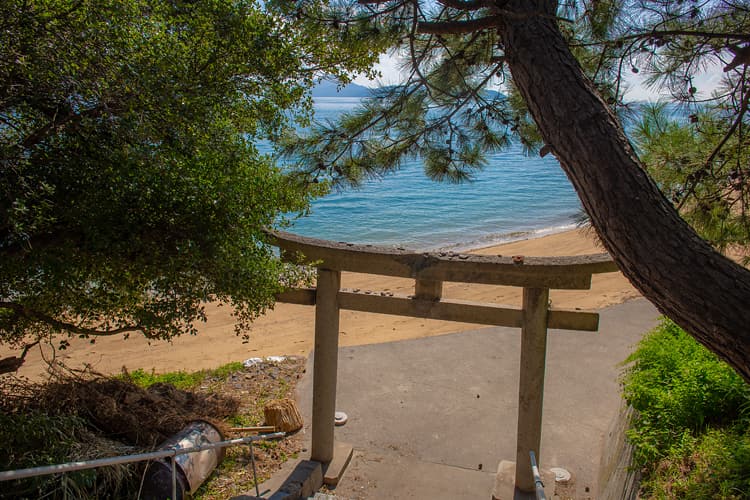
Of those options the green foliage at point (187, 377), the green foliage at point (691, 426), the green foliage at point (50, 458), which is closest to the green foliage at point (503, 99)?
the green foliage at point (691, 426)

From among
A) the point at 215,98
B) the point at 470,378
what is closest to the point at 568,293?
the point at 470,378

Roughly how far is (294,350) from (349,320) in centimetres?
197

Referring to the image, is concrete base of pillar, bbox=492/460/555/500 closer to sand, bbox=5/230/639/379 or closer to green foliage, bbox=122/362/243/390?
green foliage, bbox=122/362/243/390

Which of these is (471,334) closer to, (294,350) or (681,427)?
(294,350)

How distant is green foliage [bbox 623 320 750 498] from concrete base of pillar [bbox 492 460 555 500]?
3.40ft

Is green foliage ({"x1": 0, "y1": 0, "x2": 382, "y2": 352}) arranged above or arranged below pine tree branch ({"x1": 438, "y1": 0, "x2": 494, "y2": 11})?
below

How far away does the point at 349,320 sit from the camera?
1020cm

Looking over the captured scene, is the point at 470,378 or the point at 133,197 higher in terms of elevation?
the point at 133,197

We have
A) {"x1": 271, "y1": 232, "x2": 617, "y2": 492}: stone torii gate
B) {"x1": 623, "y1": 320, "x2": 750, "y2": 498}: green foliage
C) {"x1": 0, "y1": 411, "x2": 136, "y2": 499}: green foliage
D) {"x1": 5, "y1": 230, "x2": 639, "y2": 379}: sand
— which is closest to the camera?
{"x1": 623, "y1": 320, "x2": 750, "y2": 498}: green foliage

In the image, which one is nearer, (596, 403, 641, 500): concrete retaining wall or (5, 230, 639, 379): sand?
(596, 403, 641, 500): concrete retaining wall

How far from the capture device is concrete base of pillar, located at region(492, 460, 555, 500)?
14.2 feet

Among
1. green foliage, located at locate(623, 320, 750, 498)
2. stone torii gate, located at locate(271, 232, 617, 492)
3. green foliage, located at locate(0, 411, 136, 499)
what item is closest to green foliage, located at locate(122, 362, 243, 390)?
stone torii gate, located at locate(271, 232, 617, 492)

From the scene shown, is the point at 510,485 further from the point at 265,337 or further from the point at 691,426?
the point at 265,337

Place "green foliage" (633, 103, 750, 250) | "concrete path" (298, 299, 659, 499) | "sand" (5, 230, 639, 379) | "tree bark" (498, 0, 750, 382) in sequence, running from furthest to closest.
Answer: "sand" (5, 230, 639, 379) < "concrete path" (298, 299, 659, 499) < "green foliage" (633, 103, 750, 250) < "tree bark" (498, 0, 750, 382)
